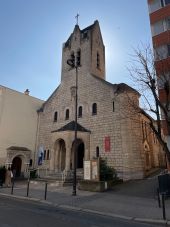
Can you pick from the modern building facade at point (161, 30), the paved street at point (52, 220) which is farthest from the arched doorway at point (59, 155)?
the paved street at point (52, 220)

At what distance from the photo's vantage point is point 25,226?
6.29 meters

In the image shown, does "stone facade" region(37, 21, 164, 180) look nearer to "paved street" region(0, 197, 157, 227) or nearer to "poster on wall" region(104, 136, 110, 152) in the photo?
"poster on wall" region(104, 136, 110, 152)

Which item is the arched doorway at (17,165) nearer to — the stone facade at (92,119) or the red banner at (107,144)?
the stone facade at (92,119)

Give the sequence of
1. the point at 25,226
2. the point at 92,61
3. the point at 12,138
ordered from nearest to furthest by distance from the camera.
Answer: the point at 25,226 < the point at 12,138 < the point at 92,61

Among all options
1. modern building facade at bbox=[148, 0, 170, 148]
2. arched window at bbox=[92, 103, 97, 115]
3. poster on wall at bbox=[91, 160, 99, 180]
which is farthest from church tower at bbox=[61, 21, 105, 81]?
poster on wall at bbox=[91, 160, 99, 180]

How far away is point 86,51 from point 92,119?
979cm

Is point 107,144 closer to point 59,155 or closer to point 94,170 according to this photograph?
point 94,170

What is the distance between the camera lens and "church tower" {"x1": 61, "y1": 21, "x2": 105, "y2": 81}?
86.4 feet

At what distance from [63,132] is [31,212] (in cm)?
1349

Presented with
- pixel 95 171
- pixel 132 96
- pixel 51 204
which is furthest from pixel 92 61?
pixel 51 204

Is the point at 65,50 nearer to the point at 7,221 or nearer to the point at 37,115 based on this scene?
the point at 37,115

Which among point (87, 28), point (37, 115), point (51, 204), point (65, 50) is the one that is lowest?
point (51, 204)

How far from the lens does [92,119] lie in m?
22.6

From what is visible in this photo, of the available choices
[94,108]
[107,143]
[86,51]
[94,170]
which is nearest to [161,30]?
[94,108]
